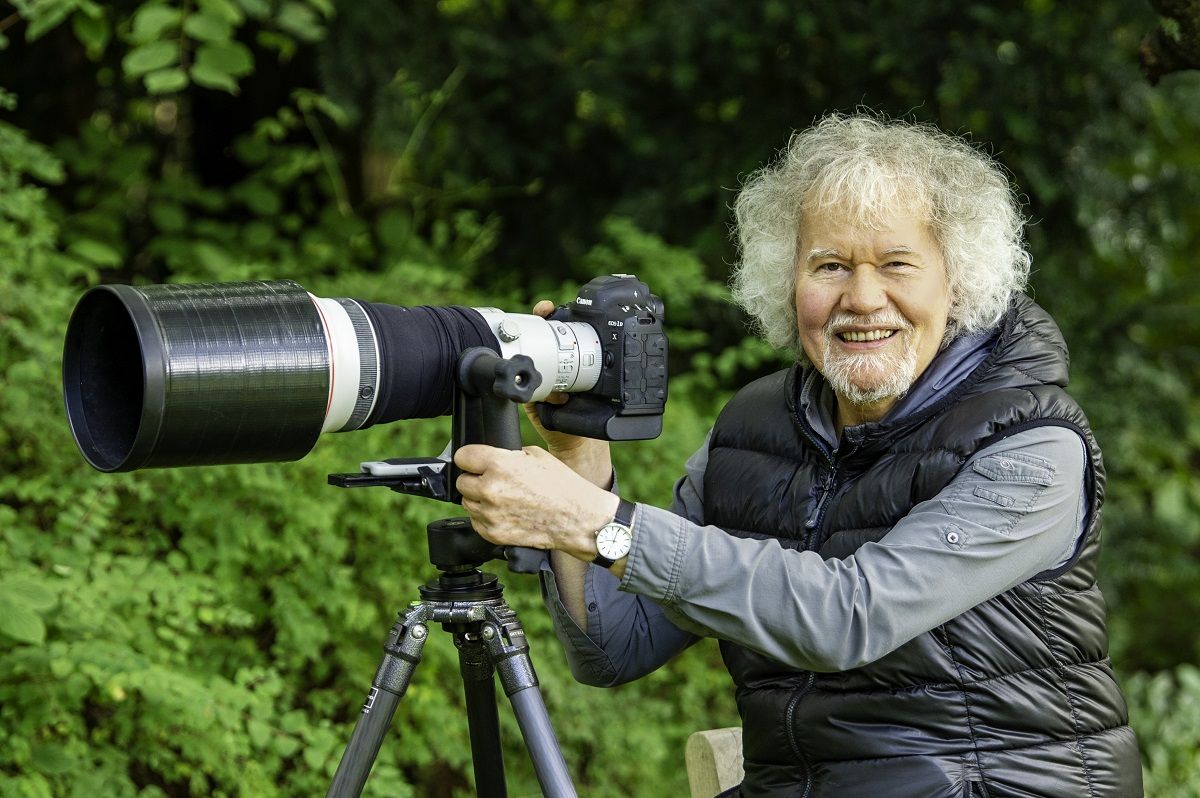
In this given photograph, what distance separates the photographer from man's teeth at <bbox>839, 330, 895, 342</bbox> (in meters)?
1.98

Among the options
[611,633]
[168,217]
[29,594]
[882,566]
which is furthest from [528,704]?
[168,217]

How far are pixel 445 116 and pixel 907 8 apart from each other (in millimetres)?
1450

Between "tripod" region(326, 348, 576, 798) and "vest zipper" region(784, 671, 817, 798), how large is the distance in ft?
1.17

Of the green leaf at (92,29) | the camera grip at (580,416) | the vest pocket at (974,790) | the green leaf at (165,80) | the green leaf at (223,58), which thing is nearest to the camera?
the vest pocket at (974,790)

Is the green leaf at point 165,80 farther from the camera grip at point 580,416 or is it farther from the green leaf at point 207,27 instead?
the camera grip at point 580,416

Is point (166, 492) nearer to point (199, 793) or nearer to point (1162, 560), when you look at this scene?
point (199, 793)

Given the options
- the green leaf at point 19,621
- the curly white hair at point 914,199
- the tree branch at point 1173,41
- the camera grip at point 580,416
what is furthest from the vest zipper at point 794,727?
the tree branch at point 1173,41

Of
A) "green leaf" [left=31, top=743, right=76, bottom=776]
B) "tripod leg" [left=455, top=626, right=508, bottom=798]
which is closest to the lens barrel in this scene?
"tripod leg" [left=455, top=626, right=508, bottom=798]

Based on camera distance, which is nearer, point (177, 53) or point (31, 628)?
point (31, 628)

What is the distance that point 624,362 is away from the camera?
6.17 ft

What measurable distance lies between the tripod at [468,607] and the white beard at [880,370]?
0.52 m

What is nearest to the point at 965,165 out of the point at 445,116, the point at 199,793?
the point at 199,793

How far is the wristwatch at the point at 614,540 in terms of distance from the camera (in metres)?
1.67

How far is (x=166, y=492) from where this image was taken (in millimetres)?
2900
